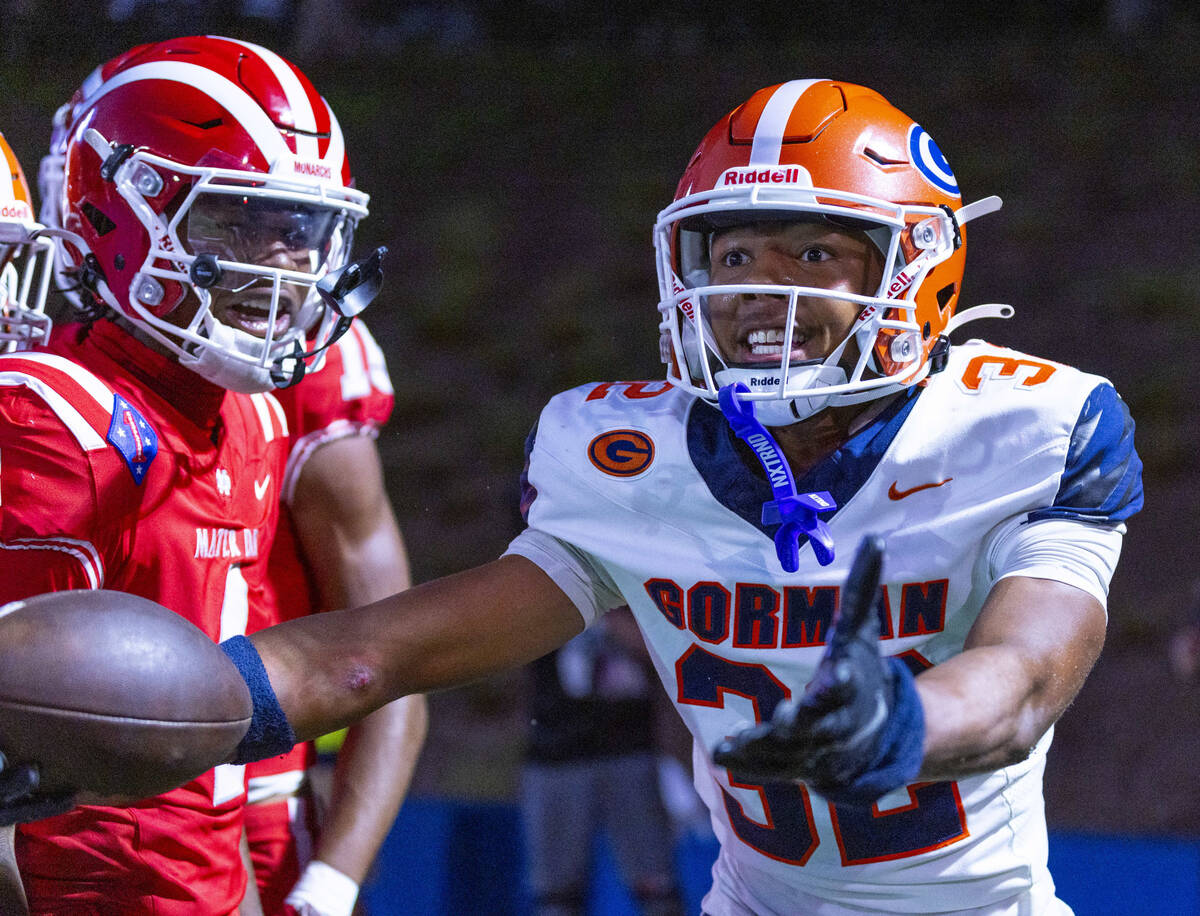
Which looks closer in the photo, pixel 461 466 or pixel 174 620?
pixel 174 620

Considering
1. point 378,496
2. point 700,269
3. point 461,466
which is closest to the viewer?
point 700,269

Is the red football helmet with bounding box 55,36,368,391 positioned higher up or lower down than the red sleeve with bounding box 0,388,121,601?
higher up

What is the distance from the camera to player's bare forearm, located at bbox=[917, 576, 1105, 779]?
1411 millimetres

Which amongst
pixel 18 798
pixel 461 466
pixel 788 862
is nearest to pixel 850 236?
pixel 788 862

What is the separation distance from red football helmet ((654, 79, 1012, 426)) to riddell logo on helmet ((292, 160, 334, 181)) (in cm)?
54

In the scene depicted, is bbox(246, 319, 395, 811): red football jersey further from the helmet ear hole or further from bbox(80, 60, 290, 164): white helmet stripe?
the helmet ear hole

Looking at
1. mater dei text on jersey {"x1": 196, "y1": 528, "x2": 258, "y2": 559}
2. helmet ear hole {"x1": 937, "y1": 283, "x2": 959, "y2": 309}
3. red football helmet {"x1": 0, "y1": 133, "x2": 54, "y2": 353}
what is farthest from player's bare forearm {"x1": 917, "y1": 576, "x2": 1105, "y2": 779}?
red football helmet {"x1": 0, "y1": 133, "x2": 54, "y2": 353}

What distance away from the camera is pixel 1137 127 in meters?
7.92

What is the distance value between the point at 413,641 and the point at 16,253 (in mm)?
1098

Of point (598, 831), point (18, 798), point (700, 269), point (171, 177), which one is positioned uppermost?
point (171, 177)

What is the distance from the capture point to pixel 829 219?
195 centimetres

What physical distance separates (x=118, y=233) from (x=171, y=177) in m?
0.12

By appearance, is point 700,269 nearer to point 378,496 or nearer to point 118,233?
point 378,496

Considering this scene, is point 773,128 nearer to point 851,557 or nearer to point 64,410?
point 851,557
